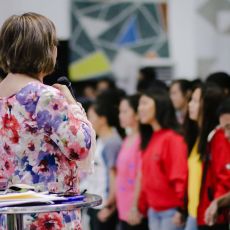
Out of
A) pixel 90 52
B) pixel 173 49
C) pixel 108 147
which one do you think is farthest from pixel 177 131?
pixel 90 52

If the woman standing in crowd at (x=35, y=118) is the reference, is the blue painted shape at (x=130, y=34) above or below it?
above

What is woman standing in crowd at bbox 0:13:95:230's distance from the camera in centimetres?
337

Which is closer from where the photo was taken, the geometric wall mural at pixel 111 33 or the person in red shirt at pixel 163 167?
the person in red shirt at pixel 163 167

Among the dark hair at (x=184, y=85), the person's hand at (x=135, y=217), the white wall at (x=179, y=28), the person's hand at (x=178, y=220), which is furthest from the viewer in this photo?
the white wall at (x=179, y=28)

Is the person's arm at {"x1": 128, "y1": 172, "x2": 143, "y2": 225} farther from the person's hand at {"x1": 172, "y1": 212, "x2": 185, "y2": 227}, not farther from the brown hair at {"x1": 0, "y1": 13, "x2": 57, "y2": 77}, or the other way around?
the brown hair at {"x1": 0, "y1": 13, "x2": 57, "y2": 77}

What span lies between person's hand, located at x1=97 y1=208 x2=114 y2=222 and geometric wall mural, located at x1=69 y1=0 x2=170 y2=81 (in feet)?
20.4

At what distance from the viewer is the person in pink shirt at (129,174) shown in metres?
6.77

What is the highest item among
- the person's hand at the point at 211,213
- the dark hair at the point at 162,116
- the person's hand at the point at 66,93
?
the person's hand at the point at 66,93

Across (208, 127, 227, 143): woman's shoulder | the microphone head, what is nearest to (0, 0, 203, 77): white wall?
(208, 127, 227, 143): woman's shoulder

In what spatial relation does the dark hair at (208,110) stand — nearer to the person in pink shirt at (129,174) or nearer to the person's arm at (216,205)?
the person's arm at (216,205)

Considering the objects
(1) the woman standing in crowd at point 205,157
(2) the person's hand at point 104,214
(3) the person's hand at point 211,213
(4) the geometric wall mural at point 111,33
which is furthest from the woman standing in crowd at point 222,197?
(4) the geometric wall mural at point 111,33

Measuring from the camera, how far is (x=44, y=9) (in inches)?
383

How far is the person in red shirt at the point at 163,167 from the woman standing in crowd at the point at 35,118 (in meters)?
2.69

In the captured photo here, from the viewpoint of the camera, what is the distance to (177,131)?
6.53 metres
